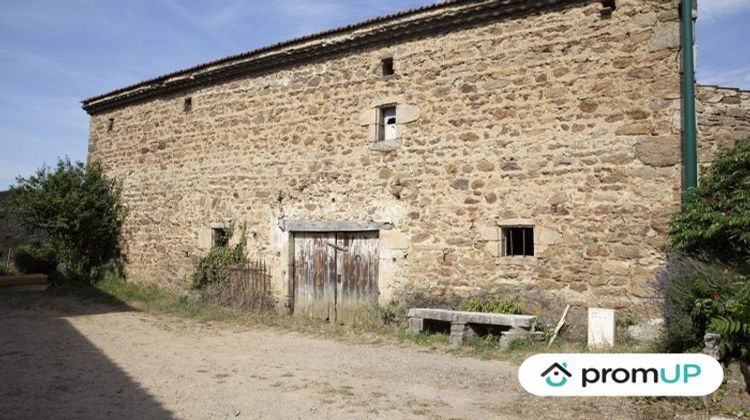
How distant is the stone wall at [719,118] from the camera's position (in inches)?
273

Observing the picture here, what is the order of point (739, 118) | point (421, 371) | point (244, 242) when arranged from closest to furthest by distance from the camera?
point (421, 371) → point (739, 118) → point (244, 242)

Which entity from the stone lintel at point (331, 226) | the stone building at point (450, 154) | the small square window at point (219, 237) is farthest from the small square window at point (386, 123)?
the small square window at point (219, 237)

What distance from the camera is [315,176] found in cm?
997

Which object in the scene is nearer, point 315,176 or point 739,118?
point 739,118

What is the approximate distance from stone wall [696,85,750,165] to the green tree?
39.9 ft

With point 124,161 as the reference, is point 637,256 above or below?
below

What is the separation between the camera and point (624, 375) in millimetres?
4633

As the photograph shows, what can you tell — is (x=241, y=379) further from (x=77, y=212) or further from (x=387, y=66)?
(x=77, y=212)

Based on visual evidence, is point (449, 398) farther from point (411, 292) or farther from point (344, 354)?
point (411, 292)

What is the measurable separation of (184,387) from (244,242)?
18.1 ft

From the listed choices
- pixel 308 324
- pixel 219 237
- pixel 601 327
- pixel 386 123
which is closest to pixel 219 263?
pixel 219 237

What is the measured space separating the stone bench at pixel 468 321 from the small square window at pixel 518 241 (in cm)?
104

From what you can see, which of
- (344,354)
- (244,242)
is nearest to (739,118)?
(344,354)

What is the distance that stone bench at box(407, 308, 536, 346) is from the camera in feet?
24.1
